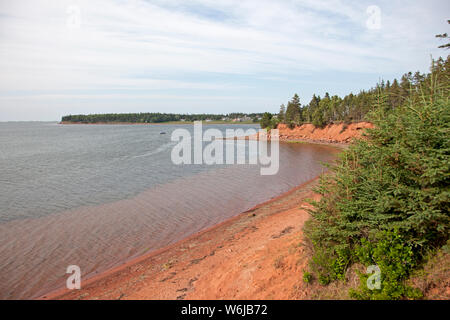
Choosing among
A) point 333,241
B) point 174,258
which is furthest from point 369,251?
point 174,258

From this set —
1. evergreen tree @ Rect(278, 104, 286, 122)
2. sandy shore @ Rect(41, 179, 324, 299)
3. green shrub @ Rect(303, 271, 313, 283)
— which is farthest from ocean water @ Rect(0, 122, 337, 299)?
evergreen tree @ Rect(278, 104, 286, 122)

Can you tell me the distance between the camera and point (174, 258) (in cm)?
1208

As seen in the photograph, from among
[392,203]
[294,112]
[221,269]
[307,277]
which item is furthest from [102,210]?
[294,112]

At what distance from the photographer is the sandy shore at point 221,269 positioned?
777 centimetres

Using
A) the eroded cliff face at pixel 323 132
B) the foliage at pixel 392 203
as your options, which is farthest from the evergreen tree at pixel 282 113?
the foliage at pixel 392 203

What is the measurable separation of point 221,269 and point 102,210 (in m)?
13.0

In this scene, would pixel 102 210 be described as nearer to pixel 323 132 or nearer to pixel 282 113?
pixel 323 132

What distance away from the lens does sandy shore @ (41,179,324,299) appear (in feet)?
25.5

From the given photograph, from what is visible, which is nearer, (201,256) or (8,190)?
(201,256)

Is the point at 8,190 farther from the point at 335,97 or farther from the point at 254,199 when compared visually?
the point at 335,97

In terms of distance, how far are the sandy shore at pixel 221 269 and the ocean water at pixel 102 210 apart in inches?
50.1

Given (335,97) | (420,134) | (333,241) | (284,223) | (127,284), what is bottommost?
(127,284)

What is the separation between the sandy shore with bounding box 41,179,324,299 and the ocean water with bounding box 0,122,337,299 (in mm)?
1272

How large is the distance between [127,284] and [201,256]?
315 centimetres
